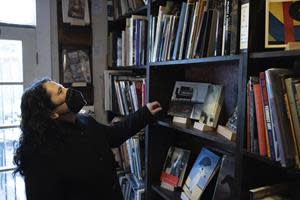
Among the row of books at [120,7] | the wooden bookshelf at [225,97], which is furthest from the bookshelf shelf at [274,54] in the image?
the row of books at [120,7]

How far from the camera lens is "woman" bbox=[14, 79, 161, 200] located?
1312mm

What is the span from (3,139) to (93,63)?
0.96 m

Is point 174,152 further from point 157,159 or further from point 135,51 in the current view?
point 135,51

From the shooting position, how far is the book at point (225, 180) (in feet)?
4.17

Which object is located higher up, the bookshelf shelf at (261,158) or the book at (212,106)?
the book at (212,106)

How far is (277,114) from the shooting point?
2.82 feet

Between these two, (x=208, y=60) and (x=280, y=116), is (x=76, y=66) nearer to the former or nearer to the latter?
(x=208, y=60)

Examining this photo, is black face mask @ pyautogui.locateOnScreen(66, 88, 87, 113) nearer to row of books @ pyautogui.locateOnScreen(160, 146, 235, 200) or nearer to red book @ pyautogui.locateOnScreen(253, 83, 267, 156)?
row of books @ pyautogui.locateOnScreen(160, 146, 235, 200)

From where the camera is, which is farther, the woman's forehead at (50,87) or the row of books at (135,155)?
the row of books at (135,155)

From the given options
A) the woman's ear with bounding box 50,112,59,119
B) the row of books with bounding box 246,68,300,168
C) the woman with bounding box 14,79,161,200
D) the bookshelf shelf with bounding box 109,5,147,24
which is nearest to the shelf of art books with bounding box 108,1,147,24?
the bookshelf shelf with bounding box 109,5,147,24

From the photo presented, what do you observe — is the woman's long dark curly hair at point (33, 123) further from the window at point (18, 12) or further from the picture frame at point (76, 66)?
the window at point (18, 12)

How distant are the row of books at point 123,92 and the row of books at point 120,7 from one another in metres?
0.48

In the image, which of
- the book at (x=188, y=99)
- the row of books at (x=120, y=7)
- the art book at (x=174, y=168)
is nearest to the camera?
the book at (x=188, y=99)

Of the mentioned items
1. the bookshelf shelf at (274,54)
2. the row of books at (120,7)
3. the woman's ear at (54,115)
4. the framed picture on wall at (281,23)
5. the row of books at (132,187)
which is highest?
the row of books at (120,7)
